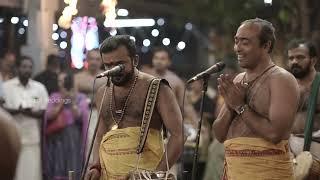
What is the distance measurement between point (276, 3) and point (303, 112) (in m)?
3.11

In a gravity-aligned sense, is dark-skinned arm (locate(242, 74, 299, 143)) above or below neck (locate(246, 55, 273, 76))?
below

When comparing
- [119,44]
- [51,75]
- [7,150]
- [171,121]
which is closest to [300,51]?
[171,121]

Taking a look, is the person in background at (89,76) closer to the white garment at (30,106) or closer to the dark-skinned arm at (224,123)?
the white garment at (30,106)

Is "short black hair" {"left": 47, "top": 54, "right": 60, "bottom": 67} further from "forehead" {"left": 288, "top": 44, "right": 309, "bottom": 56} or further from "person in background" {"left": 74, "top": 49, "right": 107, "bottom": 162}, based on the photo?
"forehead" {"left": 288, "top": 44, "right": 309, "bottom": 56}

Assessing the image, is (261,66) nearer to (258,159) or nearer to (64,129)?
(258,159)

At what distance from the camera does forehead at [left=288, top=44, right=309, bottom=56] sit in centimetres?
708

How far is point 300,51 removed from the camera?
23.3 ft

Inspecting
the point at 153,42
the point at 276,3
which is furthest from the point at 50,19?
the point at 276,3

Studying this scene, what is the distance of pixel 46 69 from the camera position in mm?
8695

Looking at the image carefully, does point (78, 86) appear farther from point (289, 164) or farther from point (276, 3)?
point (289, 164)

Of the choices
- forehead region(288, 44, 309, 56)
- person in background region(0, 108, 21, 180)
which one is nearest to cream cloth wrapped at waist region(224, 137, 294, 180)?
forehead region(288, 44, 309, 56)

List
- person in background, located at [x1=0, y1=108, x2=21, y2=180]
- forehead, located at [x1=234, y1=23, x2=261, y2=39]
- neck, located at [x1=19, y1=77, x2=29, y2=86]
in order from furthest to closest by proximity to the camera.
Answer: neck, located at [x1=19, y1=77, x2=29, y2=86], forehead, located at [x1=234, y1=23, x2=261, y2=39], person in background, located at [x1=0, y1=108, x2=21, y2=180]

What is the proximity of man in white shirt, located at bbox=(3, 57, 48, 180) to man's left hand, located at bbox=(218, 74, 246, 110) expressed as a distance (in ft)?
13.1

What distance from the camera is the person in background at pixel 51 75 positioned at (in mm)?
8574
